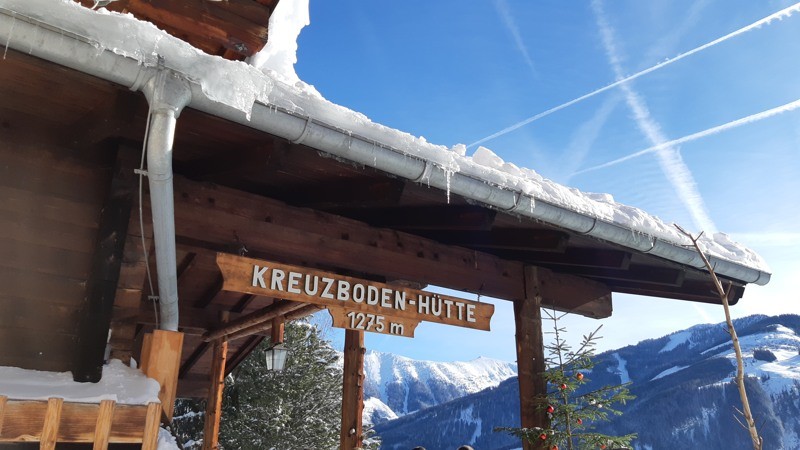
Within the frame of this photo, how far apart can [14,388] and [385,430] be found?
18910cm

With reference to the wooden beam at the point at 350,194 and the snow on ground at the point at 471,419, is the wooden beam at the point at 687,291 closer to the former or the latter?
the wooden beam at the point at 350,194

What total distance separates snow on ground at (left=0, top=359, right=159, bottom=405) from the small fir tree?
333 centimetres

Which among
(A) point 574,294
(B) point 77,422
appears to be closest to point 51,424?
(B) point 77,422

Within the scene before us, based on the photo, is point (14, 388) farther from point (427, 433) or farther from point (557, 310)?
point (427, 433)

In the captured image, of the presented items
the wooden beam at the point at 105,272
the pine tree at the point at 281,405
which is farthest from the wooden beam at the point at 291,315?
the pine tree at the point at 281,405

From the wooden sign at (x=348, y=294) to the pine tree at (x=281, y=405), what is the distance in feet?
40.0

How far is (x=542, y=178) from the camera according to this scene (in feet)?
14.4

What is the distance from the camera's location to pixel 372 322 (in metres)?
4.24

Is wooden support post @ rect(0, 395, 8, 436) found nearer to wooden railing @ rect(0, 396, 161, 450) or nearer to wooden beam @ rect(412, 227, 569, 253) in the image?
wooden railing @ rect(0, 396, 161, 450)

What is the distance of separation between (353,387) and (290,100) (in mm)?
4578

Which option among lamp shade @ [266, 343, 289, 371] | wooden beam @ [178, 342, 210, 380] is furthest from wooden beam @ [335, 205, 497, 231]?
wooden beam @ [178, 342, 210, 380]

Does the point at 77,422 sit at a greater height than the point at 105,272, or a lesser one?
lesser

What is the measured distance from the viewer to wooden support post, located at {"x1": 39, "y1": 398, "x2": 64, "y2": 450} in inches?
102

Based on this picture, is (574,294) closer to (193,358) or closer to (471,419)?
(193,358)
